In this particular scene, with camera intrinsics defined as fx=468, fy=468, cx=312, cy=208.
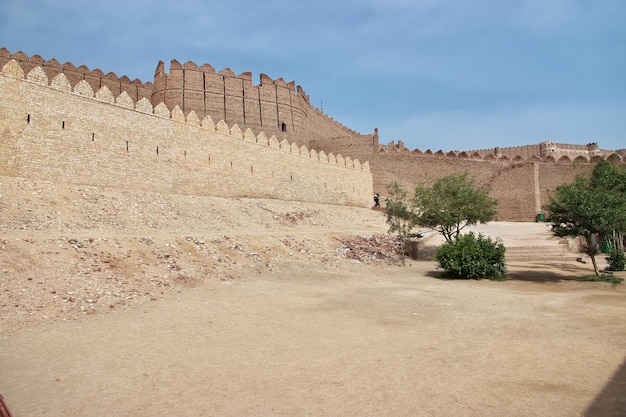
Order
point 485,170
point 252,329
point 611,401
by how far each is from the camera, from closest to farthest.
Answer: point 611,401, point 252,329, point 485,170

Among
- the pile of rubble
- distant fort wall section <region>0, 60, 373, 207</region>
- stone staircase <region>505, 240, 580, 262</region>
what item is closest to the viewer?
distant fort wall section <region>0, 60, 373, 207</region>

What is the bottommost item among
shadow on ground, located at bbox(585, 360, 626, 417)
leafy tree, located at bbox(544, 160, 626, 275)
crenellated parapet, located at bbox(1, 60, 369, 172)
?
shadow on ground, located at bbox(585, 360, 626, 417)

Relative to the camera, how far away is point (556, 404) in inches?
176

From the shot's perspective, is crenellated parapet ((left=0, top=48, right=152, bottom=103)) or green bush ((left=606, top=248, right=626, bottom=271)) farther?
crenellated parapet ((left=0, top=48, right=152, bottom=103))

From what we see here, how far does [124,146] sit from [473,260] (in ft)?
40.8

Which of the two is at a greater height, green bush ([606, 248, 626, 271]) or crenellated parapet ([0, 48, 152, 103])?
crenellated parapet ([0, 48, 152, 103])

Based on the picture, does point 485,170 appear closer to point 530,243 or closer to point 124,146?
point 530,243

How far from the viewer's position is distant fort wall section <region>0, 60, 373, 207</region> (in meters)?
13.9

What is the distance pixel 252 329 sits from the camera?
759 centimetres

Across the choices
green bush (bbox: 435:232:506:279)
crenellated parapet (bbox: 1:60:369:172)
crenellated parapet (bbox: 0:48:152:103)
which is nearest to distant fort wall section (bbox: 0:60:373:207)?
crenellated parapet (bbox: 1:60:369:172)

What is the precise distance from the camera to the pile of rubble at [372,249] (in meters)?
17.3

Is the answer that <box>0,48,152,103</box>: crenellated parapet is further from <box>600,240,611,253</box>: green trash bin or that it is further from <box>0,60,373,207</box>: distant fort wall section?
<box>600,240,611,253</box>: green trash bin

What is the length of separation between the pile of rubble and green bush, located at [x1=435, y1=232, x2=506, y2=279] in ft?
10.2

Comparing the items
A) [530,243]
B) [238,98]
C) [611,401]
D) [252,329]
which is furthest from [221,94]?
[611,401]
